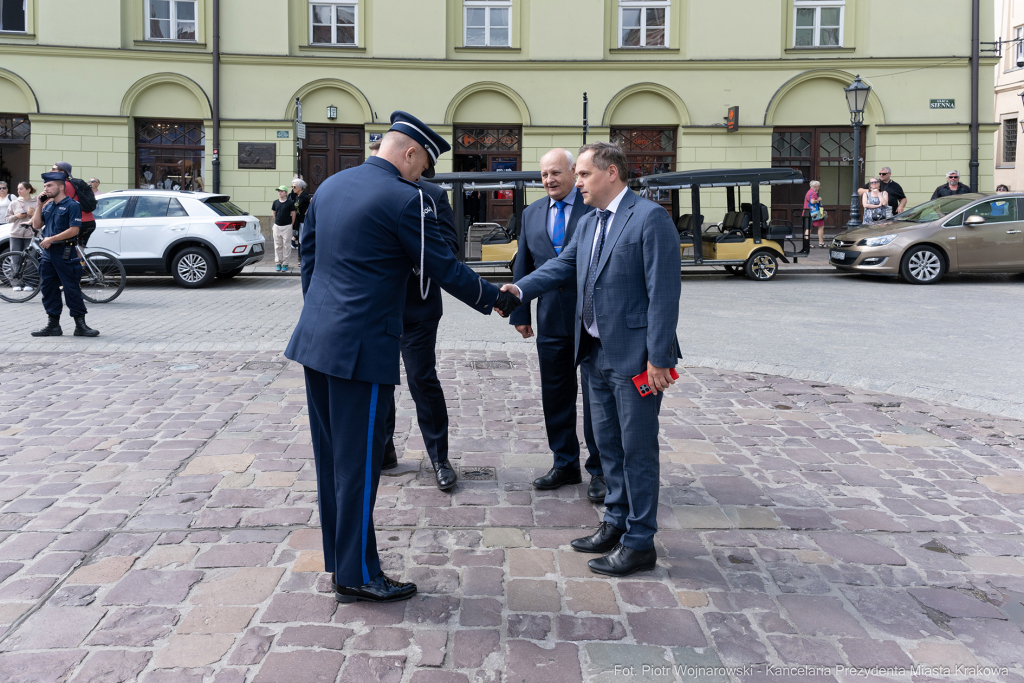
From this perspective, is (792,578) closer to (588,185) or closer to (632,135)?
(588,185)

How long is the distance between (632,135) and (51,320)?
17.4 meters

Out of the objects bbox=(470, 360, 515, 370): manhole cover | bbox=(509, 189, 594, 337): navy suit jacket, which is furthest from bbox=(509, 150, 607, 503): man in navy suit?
bbox=(470, 360, 515, 370): manhole cover

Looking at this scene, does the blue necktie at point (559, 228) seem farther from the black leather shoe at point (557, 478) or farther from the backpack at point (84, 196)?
the backpack at point (84, 196)

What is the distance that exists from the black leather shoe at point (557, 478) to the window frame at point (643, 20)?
20848mm

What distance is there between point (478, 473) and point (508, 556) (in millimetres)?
1251

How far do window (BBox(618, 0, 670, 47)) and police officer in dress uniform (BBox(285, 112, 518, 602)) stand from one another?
21985 millimetres

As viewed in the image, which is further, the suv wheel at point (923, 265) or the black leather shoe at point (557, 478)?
the suv wheel at point (923, 265)

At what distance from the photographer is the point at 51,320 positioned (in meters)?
10.0

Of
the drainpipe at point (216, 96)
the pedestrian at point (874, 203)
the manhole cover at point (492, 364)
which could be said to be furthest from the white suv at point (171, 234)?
the pedestrian at point (874, 203)

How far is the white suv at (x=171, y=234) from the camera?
50.5 feet

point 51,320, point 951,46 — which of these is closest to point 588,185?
point 51,320

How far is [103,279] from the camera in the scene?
1299 cm

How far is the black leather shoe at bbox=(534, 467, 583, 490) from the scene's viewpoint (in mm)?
4848

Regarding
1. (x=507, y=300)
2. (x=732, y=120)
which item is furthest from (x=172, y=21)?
(x=507, y=300)
